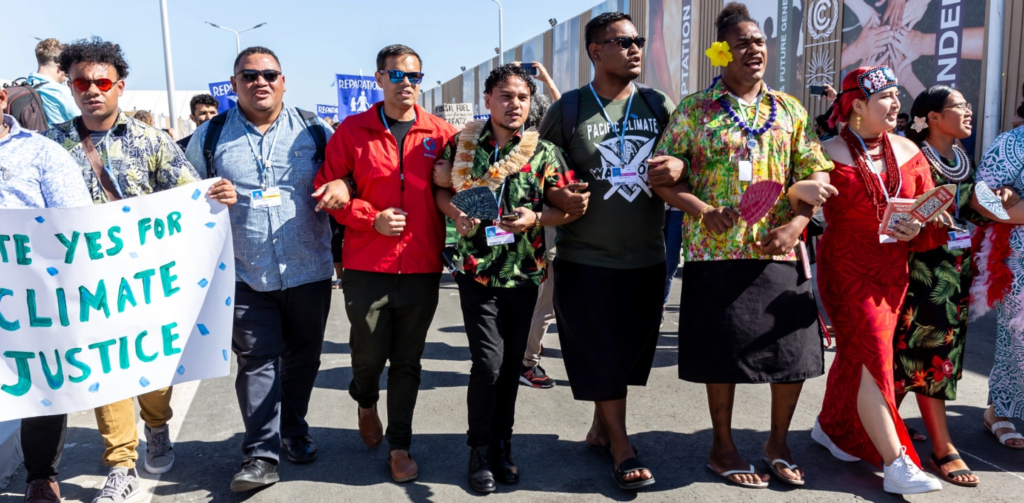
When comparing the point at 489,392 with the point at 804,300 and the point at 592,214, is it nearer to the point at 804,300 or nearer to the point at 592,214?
the point at 592,214

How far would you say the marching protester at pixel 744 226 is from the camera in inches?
128

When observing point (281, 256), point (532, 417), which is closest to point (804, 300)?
point (532, 417)

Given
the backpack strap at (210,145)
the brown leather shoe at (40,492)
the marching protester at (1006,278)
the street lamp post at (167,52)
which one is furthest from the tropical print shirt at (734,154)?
the street lamp post at (167,52)

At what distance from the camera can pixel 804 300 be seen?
3371 mm

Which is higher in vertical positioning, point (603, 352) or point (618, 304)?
point (618, 304)

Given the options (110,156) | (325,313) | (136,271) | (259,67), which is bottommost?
(325,313)

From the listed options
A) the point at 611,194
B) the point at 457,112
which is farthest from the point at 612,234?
the point at 457,112

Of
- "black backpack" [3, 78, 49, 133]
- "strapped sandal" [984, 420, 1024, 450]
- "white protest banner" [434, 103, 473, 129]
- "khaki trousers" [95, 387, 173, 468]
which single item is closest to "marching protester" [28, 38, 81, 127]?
"black backpack" [3, 78, 49, 133]

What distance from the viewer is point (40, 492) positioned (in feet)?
10.6

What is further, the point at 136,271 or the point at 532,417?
the point at 532,417

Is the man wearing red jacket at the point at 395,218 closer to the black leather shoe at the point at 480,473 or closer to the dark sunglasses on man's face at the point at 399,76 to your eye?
the dark sunglasses on man's face at the point at 399,76

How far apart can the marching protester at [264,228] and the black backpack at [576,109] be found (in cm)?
129

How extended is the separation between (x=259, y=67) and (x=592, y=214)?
70.5 inches

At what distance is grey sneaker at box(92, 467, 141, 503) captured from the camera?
3.33m
